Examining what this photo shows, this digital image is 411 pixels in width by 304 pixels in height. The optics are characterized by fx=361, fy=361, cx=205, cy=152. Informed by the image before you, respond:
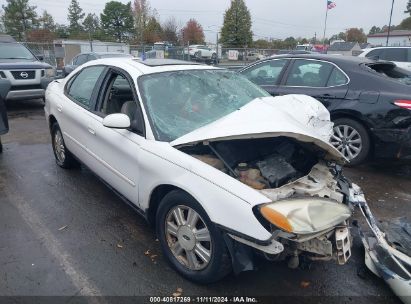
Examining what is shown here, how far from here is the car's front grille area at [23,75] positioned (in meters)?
9.68

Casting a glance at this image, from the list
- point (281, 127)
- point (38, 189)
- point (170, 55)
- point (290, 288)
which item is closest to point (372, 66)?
point (281, 127)

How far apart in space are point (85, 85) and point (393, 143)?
413 cm

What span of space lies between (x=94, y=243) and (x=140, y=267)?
61 cm

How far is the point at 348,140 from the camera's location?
17.7ft

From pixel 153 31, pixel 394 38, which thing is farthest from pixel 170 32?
pixel 394 38

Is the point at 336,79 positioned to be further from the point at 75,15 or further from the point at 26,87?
the point at 75,15

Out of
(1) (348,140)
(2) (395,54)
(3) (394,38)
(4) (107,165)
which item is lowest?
(1) (348,140)

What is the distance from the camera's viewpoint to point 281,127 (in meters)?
2.73

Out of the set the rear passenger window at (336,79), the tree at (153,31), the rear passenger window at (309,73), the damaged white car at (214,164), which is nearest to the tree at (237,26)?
the tree at (153,31)

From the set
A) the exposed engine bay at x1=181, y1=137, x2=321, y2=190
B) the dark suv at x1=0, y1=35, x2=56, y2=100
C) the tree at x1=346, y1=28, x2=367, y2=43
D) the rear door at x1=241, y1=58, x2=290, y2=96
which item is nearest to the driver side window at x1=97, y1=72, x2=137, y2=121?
the exposed engine bay at x1=181, y1=137, x2=321, y2=190

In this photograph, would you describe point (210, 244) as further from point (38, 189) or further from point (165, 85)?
point (38, 189)

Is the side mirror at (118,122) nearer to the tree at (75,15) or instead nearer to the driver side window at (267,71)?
the driver side window at (267,71)

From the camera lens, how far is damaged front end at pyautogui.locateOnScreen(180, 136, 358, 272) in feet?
7.61

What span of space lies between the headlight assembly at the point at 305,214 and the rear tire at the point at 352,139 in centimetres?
291
